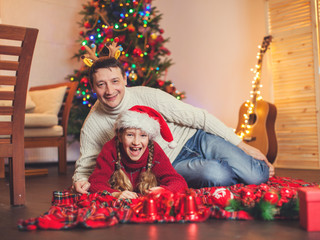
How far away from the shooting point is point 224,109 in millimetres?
4340

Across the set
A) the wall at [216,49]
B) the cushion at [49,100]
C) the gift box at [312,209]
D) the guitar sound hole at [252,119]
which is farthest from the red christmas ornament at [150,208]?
the wall at [216,49]

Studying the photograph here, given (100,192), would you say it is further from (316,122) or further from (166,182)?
(316,122)

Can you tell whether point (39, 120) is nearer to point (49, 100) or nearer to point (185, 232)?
point (49, 100)

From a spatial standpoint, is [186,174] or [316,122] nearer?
[186,174]

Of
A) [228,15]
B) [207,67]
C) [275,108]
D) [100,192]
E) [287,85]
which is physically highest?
[228,15]

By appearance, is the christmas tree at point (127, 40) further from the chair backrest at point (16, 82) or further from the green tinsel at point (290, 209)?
the green tinsel at point (290, 209)

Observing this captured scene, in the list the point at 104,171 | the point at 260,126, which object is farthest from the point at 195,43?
the point at 104,171

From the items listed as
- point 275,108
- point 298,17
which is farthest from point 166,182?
point 298,17

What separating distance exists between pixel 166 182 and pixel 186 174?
0.24 meters

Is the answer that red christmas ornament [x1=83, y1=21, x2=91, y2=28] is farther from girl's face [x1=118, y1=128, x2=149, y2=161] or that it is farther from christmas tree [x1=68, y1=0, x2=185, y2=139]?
girl's face [x1=118, y1=128, x2=149, y2=161]

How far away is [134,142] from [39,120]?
1.82m

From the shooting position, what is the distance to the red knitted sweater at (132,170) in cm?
169

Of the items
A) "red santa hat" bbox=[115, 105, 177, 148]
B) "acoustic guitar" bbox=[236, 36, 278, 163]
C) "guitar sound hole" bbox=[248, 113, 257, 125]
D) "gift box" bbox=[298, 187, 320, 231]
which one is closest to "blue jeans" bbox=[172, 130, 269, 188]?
"red santa hat" bbox=[115, 105, 177, 148]

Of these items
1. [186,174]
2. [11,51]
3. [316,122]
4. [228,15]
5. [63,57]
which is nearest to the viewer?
[11,51]
